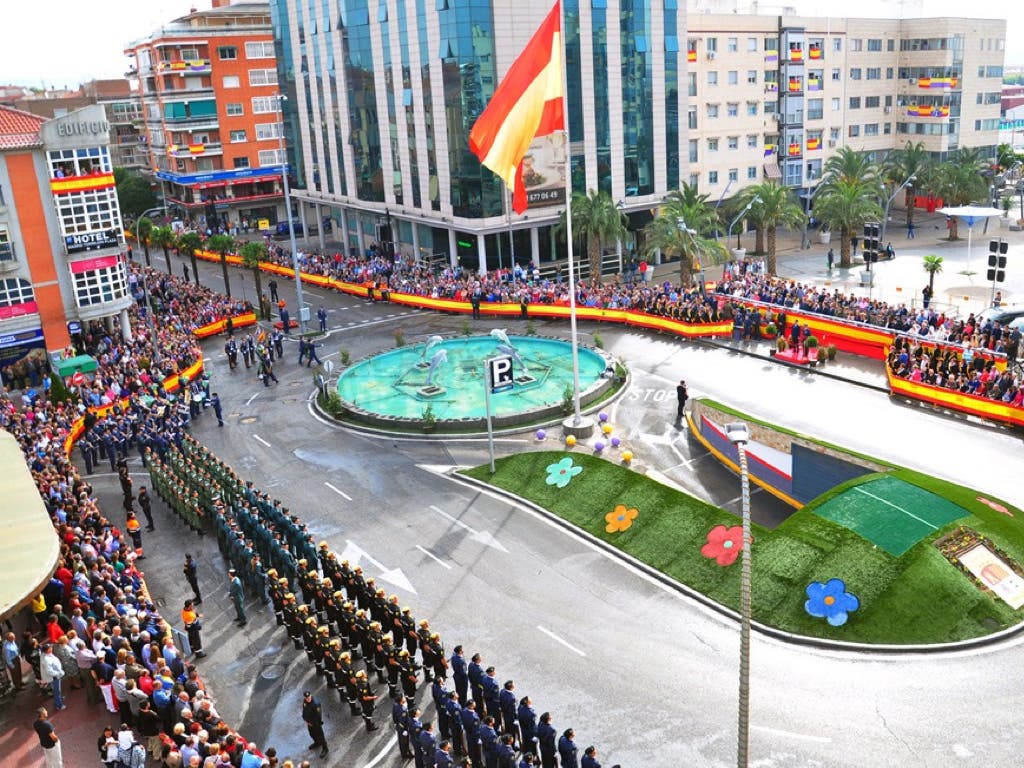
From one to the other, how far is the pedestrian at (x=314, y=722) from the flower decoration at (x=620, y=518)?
11.4m

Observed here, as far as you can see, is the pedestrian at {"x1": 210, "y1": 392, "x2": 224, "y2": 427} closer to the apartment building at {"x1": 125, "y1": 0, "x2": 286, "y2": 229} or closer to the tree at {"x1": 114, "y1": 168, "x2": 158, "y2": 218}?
the apartment building at {"x1": 125, "y1": 0, "x2": 286, "y2": 229}

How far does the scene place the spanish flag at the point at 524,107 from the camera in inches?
1227

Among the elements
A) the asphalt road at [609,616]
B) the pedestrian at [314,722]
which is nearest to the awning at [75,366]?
the asphalt road at [609,616]

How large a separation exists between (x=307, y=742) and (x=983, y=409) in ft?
90.6

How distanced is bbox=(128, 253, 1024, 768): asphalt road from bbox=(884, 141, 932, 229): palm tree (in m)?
41.8

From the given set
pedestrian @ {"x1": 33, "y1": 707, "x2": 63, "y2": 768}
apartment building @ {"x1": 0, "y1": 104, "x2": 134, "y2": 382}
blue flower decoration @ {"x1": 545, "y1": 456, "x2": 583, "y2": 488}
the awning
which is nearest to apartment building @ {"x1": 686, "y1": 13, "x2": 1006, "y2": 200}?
apartment building @ {"x1": 0, "y1": 104, "x2": 134, "y2": 382}

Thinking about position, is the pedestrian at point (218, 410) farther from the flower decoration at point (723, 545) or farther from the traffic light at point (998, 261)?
the traffic light at point (998, 261)

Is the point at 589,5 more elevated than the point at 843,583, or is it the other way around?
the point at 589,5

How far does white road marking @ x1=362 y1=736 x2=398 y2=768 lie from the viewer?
64.0ft

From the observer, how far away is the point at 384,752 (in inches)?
782

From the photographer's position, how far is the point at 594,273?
2360 inches

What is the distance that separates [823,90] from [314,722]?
246ft

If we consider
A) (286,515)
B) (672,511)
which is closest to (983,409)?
(672,511)

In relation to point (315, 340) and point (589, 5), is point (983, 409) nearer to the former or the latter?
point (315, 340)
